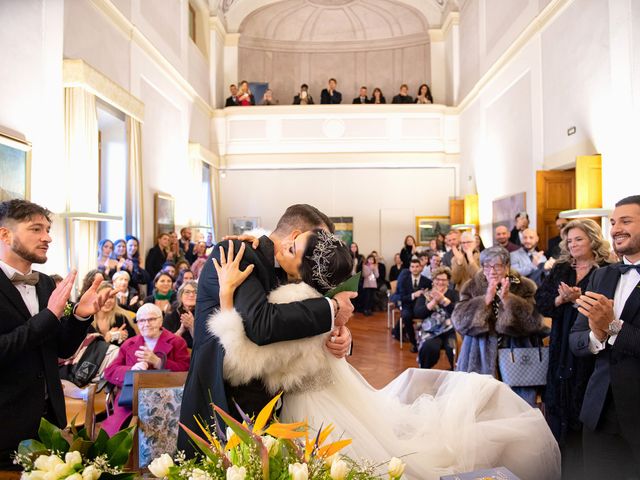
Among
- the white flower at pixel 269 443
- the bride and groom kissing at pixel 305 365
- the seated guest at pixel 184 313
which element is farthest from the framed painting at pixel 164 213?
the white flower at pixel 269 443

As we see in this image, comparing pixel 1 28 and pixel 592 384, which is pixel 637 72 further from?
pixel 1 28

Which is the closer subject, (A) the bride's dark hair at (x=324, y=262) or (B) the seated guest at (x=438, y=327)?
(A) the bride's dark hair at (x=324, y=262)

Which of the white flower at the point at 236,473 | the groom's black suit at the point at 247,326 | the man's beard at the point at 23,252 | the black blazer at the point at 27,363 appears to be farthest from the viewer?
the man's beard at the point at 23,252

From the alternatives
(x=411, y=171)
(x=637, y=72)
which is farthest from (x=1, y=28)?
(x=411, y=171)

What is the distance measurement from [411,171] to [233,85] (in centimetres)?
562

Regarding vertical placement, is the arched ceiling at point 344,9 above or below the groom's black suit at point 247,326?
above

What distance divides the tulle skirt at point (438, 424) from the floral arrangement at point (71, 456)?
71 centimetres

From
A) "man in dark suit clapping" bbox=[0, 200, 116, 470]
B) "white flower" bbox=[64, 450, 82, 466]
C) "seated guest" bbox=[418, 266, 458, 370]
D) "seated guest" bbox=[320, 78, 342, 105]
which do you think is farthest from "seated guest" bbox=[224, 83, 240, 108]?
"white flower" bbox=[64, 450, 82, 466]

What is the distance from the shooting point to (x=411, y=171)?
14562mm

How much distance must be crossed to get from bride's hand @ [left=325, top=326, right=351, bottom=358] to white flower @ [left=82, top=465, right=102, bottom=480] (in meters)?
0.91

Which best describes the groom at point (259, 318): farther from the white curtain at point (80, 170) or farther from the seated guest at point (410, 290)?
the white curtain at point (80, 170)

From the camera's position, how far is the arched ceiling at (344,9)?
14852 mm

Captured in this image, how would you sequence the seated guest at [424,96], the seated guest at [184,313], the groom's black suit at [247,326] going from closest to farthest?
the groom's black suit at [247,326] → the seated guest at [184,313] → the seated guest at [424,96]

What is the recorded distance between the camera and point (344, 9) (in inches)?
616
